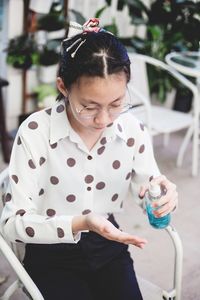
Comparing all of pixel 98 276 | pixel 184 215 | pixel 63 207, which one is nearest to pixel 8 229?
pixel 63 207

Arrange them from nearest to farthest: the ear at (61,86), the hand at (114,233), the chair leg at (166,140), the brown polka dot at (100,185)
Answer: the hand at (114,233) → the ear at (61,86) → the brown polka dot at (100,185) → the chair leg at (166,140)

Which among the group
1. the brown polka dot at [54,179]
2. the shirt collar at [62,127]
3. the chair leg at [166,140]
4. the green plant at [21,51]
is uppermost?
the shirt collar at [62,127]

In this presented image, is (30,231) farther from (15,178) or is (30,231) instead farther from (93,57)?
(93,57)

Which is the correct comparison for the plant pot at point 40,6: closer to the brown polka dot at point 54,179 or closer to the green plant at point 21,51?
the green plant at point 21,51

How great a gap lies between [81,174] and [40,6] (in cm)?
213

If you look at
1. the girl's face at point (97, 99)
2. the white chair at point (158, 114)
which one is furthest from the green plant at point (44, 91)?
the girl's face at point (97, 99)

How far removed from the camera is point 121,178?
1.33 meters

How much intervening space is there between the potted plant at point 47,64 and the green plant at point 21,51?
0.26 ft

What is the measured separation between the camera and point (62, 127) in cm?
122

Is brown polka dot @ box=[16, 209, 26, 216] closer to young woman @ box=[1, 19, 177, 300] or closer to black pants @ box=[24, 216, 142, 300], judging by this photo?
young woman @ box=[1, 19, 177, 300]

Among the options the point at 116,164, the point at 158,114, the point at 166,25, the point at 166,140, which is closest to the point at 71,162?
the point at 116,164

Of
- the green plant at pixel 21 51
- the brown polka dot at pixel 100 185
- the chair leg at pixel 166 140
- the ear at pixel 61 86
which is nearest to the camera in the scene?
the ear at pixel 61 86

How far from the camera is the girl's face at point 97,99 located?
1086 millimetres

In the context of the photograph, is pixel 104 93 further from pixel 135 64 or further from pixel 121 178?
pixel 135 64
